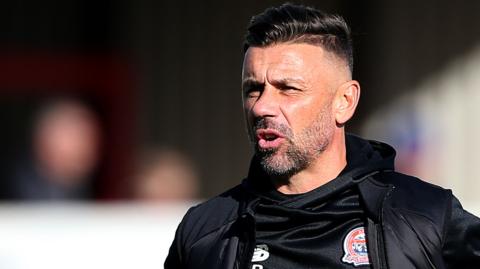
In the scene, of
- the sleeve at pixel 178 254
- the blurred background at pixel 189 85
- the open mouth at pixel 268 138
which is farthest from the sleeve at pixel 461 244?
the blurred background at pixel 189 85

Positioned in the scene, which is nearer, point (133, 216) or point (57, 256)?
point (57, 256)

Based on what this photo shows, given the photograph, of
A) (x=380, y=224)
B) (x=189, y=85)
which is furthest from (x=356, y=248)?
(x=189, y=85)

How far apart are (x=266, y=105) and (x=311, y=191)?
273mm

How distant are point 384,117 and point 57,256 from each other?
4912 mm

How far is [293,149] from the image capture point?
3041 millimetres

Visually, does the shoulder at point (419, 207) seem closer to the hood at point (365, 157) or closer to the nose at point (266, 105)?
the hood at point (365, 157)

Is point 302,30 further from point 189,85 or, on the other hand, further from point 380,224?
point 189,85

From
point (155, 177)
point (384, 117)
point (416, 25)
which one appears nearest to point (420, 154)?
point (384, 117)

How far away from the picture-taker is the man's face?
3.03 meters

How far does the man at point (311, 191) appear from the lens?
2869 mm

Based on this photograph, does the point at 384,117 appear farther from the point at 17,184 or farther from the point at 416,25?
the point at 17,184

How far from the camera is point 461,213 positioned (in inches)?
114

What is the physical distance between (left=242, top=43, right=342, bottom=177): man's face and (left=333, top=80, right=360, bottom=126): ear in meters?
0.02

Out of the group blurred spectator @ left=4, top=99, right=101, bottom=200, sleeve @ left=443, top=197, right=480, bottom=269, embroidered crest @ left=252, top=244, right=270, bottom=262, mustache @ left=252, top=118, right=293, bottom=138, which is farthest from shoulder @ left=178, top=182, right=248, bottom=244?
blurred spectator @ left=4, top=99, right=101, bottom=200
